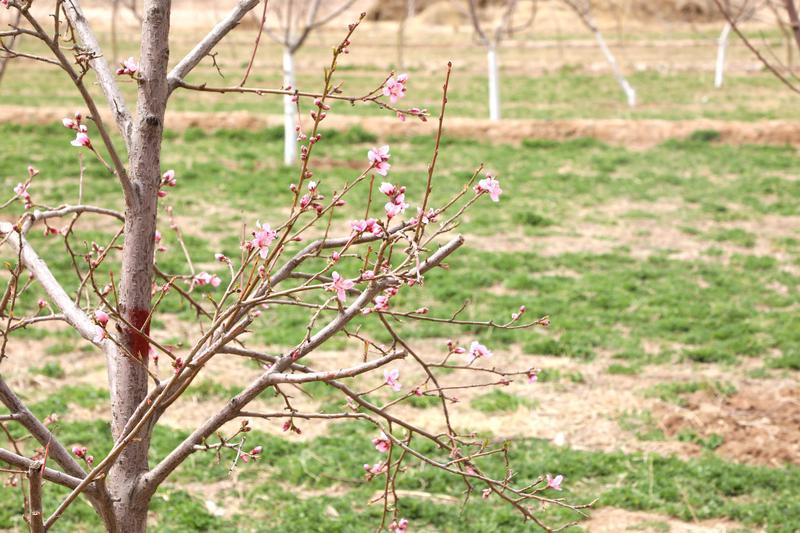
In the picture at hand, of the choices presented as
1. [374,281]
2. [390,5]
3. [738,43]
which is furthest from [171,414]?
[390,5]

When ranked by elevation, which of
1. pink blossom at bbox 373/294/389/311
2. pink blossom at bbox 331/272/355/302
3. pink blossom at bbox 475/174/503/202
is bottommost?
pink blossom at bbox 373/294/389/311

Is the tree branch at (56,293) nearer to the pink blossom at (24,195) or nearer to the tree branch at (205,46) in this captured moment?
the pink blossom at (24,195)

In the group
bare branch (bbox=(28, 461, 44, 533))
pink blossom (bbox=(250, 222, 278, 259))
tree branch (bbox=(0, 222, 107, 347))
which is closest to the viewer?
bare branch (bbox=(28, 461, 44, 533))

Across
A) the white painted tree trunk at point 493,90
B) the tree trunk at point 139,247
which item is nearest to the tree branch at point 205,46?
the tree trunk at point 139,247

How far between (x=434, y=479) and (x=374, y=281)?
3.49m

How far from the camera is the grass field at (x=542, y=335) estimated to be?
509cm

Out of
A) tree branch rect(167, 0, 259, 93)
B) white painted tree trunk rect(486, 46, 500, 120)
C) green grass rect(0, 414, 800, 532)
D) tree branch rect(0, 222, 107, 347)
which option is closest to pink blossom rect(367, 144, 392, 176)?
tree branch rect(167, 0, 259, 93)

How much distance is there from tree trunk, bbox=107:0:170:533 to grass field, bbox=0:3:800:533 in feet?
0.53

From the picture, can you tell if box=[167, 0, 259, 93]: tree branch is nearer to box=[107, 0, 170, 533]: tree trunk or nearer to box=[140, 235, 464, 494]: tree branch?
box=[107, 0, 170, 533]: tree trunk

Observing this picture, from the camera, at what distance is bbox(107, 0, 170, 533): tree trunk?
2.27 metres

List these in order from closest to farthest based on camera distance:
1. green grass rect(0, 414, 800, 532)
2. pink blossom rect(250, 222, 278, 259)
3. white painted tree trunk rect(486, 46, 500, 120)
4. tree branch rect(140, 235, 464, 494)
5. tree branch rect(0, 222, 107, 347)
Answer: tree branch rect(140, 235, 464, 494) → pink blossom rect(250, 222, 278, 259) → tree branch rect(0, 222, 107, 347) → green grass rect(0, 414, 800, 532) → white painted tree trunk rect(486, 46, 500, 120)

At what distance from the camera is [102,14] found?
4403cm

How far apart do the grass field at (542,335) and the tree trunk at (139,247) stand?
0.16 meters

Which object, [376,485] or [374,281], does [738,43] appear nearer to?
[376,485]
